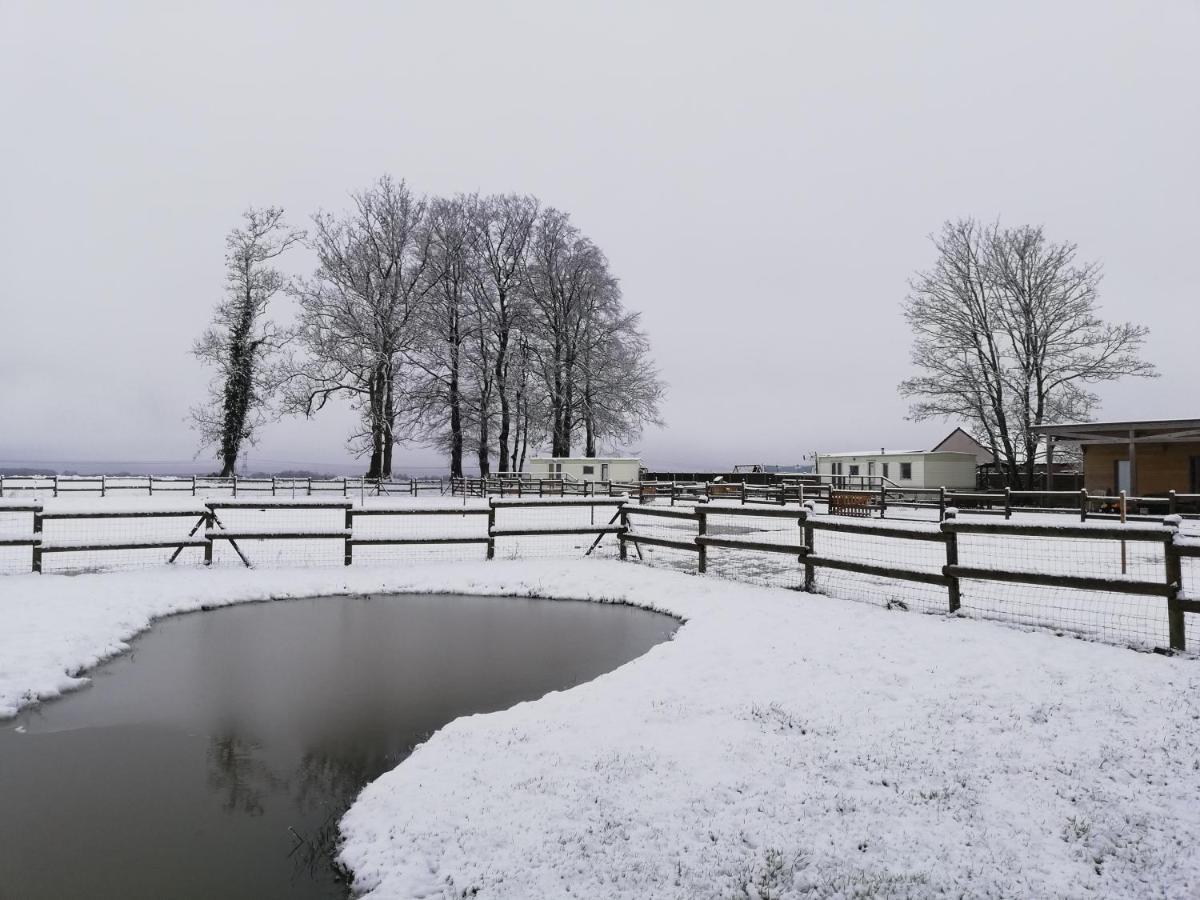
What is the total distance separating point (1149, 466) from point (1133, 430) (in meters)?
4.28

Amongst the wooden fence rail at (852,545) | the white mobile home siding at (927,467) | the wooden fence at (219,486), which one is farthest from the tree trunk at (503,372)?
the wooden fence rail at (852,545)

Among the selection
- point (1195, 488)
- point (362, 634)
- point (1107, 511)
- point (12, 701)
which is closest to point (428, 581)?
point (362, 634)

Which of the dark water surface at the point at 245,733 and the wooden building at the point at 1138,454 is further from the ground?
the wooden building at the point at 1138,454

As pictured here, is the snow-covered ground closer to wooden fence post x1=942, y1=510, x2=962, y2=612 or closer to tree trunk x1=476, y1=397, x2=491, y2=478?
wooden fence post x1=942, y1=510, x2=962, y2=612

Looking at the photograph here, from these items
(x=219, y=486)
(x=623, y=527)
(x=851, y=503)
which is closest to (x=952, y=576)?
(x=623, y=527)

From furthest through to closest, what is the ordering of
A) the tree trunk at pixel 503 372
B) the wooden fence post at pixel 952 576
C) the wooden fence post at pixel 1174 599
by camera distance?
1. the tree trunk at pixel 503 372
2. the wooden fence post at pixel 952 576
3. the wooden fence post at pixel 1174 599

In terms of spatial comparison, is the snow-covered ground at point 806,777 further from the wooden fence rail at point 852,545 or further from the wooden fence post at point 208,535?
the wooden fence post at point 208,535

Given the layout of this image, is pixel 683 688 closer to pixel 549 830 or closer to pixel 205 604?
pixel 549 830

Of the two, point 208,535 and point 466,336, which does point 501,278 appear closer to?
point 466,336

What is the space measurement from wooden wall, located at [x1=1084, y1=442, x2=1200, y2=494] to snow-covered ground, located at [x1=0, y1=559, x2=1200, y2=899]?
26.3 m

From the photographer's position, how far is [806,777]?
13.3 feet

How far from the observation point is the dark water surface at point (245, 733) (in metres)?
3.36

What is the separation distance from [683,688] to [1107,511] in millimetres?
23922

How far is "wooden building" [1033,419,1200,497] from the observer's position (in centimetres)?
2394
